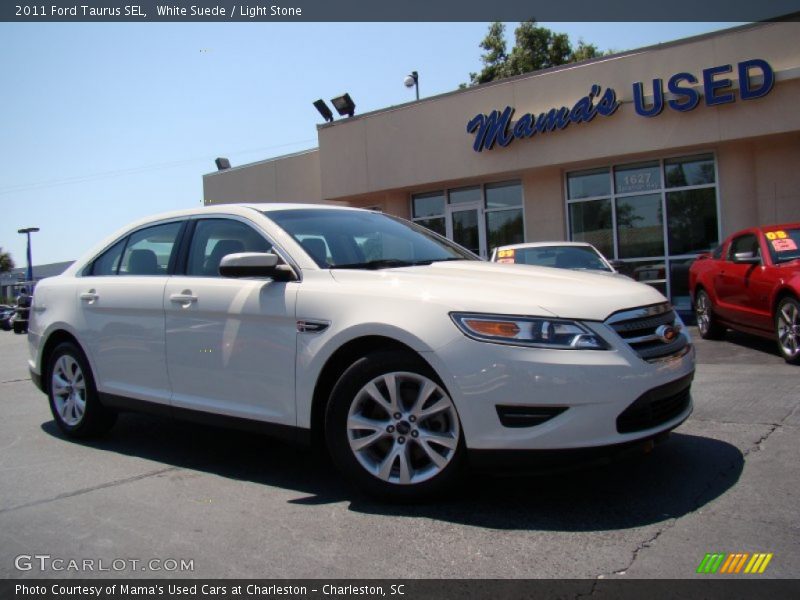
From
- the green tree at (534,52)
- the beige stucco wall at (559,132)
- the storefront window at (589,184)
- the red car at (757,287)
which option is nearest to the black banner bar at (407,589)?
the red car at (757,287)

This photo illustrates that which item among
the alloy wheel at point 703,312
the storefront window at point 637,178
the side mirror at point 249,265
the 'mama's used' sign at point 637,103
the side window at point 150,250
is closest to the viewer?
the side mirror at point 249,265

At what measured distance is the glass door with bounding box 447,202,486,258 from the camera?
1653 centimetres

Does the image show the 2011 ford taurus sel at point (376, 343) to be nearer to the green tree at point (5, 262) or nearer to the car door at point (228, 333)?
the car door at point (228, 333)

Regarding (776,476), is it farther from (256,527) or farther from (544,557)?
(256,527)

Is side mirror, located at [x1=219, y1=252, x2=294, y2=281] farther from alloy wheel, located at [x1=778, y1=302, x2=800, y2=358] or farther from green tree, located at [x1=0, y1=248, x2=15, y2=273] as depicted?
green tree, located at [x1=0, y1=248, x2=15, y2=273]

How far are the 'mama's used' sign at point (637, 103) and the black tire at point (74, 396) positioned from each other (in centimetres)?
1094

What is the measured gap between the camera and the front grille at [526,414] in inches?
129

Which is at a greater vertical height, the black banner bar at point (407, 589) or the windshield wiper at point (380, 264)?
the windshield wiper at point (380, 264)

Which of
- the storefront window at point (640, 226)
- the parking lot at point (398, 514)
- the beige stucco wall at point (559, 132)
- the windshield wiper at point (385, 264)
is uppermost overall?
the beige stucco wall at point (559, 132)

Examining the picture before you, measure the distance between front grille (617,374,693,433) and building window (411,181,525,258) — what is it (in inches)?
486

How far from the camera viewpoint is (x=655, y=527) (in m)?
3.21

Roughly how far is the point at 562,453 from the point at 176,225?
3125 millimetres

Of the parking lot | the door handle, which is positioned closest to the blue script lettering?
the parking lot

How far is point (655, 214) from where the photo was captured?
45.6 ft
